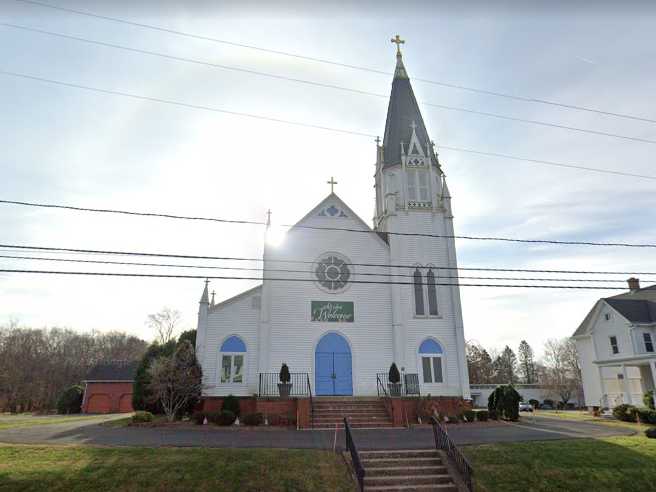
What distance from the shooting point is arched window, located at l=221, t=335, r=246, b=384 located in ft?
74.8

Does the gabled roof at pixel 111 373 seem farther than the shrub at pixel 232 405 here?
Yes

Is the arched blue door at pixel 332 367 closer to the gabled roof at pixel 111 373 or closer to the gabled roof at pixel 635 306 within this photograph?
the gabled roof at pixel 635 306

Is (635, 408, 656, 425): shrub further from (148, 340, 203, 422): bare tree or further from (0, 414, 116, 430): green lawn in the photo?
(0, 414, 116, 430): green lawn

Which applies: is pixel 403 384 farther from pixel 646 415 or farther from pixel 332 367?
pixel 646 415

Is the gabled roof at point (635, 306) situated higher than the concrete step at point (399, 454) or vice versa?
the gabled roof at point (635, 306)

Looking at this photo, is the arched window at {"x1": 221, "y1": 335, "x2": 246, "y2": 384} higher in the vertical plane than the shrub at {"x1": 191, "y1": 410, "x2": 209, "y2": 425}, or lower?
higher

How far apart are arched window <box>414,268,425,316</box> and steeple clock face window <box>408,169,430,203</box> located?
4792 mm

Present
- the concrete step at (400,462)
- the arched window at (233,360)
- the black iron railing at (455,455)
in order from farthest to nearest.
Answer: the arched window at (233,360) < the concrete step at (400,462) < the black iron railing at (455,455)

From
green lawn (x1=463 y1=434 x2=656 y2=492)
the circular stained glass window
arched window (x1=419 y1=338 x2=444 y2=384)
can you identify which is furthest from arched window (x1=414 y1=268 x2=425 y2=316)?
green lawn (x1=463 y1=434 x2=656 y2=492)

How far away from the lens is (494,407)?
21641mm

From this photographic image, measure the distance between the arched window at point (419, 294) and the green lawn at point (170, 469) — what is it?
46.3 ft

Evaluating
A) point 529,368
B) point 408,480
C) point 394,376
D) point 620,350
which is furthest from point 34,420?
point 529,368

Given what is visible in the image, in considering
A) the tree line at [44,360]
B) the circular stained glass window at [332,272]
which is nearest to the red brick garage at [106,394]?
the tree line at [44,360]

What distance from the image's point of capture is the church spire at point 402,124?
28781 mm
